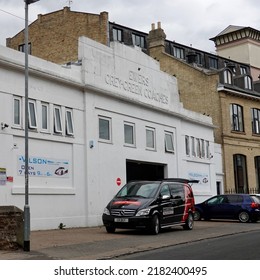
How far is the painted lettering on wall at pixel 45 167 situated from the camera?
19594 mm

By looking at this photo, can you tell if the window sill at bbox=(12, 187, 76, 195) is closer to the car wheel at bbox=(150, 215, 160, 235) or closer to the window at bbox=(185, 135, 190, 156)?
the car wheel at bbox=(150, 215, 160, 235)

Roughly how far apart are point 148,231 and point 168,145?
1201 cm

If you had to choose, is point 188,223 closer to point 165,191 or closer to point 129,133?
point 165,191

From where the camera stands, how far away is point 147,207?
57.8ft

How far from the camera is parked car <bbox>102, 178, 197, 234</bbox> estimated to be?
57.7 feet

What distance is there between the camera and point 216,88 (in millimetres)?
39781

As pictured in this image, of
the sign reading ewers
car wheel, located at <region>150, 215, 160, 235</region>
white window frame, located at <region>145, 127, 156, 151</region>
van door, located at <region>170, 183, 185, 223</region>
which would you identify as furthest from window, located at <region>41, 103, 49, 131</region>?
white window frame, located at <region>145, 127, 156, 151</region>

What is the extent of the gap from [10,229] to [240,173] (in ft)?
98.3

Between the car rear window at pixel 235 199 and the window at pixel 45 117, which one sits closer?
the window at pixel 45 117

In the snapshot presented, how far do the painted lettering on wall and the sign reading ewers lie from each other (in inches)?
218

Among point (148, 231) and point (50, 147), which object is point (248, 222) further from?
point (50, 147)

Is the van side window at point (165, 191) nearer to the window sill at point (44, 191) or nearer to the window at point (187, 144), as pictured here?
A: the window sill at point (44, 191)

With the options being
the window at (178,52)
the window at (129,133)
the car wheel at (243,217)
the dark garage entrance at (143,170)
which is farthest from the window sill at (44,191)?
the window at (178,52)

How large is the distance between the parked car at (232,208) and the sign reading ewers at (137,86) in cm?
667
